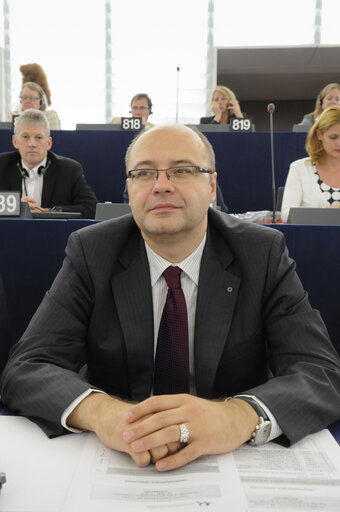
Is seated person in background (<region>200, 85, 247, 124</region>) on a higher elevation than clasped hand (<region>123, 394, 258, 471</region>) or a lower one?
higher

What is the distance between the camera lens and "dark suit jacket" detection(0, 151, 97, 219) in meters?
3.64

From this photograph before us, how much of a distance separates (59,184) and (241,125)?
2.07 meters

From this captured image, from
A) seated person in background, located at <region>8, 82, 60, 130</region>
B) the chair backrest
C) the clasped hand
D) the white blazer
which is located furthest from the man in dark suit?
seated person in background, located at <region>8, 82, 60, 130</region>

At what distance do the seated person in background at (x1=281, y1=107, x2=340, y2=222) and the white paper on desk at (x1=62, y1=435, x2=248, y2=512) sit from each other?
254 centimetres

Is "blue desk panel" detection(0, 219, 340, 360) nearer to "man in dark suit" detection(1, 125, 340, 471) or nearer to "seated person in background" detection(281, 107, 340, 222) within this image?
"man in dark suit" detection(1, 125, 340, 471)

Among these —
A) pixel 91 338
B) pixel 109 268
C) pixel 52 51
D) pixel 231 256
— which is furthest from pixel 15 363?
pixel 52 51

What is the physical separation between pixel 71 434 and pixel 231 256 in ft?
1.99

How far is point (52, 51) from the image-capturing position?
30.0 feet

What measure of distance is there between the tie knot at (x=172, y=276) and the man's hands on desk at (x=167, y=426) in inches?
15.7

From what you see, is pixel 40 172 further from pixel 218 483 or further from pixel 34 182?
pixel 218 483

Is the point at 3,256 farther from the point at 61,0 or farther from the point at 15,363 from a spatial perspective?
the point at 61,0

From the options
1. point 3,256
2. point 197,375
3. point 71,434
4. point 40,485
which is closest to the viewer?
point 40,485

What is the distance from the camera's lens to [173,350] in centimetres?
120

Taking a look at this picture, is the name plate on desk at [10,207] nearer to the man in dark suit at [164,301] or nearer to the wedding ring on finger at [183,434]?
the man in dark suit at [164,301]
